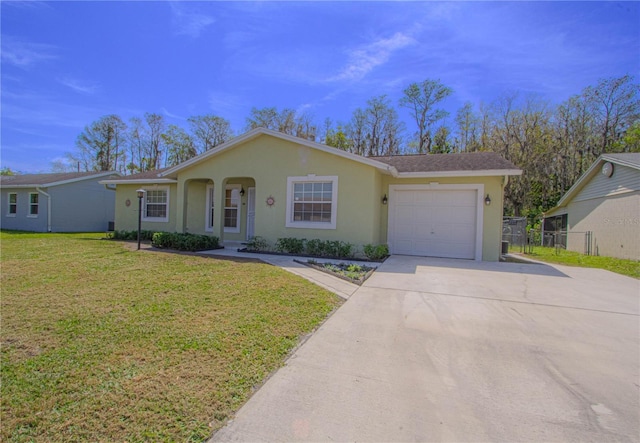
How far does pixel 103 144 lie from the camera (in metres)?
32.2

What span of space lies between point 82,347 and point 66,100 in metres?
21.4

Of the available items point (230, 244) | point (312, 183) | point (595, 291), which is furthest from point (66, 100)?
point (595, 291)

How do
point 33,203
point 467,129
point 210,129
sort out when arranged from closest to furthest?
1. point 33,203
2. point 467,129
3. point 210,129


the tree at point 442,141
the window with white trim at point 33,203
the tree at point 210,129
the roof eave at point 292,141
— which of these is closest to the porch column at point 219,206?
the roof eave at point 292,141

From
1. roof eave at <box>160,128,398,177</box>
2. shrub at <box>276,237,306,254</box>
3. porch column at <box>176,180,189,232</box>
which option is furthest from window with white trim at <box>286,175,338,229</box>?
porch column at <box>176,180,189,232</box>

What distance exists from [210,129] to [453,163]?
87.3 ft

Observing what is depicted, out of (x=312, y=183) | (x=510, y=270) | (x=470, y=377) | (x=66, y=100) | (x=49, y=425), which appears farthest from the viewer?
(x=66, y=100)

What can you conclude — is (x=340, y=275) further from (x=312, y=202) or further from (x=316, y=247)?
(x=312, y=202)

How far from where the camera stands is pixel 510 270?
8141 millimetres

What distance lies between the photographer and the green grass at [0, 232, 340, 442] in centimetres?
209

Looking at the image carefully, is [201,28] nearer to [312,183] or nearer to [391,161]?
[312,183]

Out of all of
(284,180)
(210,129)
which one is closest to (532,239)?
(284,180)

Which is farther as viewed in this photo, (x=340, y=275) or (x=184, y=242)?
(x=184, y=242)

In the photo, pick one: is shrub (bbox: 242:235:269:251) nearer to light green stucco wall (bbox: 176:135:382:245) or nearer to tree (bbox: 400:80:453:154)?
light green stucco wall (bbox: 176:135:382:245)
